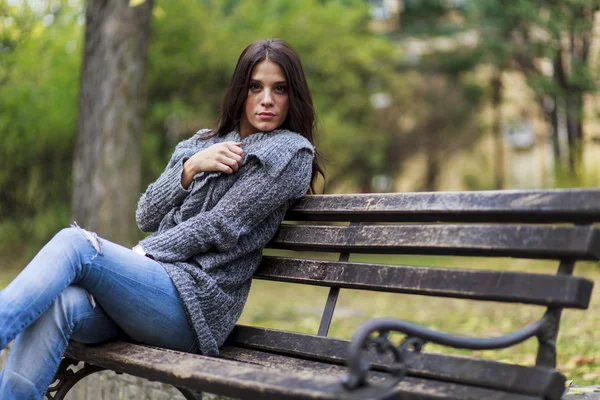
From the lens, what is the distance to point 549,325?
7.32 ft

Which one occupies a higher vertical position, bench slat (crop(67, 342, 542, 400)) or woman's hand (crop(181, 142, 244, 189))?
woman's hand (crop(181, 142, 244, 189))

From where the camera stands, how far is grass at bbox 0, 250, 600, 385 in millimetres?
5105

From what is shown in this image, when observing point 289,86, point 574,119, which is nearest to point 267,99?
point 289,86

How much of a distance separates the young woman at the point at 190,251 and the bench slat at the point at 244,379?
0.18 meters

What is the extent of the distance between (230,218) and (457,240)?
864mm

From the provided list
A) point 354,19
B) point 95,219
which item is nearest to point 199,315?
point 95,219

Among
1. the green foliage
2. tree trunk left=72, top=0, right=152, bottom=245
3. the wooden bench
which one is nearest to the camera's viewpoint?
the wooden bench

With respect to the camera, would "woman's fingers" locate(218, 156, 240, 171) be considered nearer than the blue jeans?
No

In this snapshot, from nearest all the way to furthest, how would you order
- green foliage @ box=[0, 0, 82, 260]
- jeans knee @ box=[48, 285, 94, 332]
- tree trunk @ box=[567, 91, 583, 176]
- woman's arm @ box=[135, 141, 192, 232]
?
1. jeans knee @ box=[48, 285, 94, 332]
2. woman's arm @ box=[135, 141, 192, 232]
3. green foliage @ box=[0, 0, 82, 260]
4. tree trunk @ box=[567, 91, 583, 176]

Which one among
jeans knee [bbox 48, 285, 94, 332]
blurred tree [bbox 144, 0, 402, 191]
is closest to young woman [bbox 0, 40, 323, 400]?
jeans knee [bbox 48, 285, 94, 332]

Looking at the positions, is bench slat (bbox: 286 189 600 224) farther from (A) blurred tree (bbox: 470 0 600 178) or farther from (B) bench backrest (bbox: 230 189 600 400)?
(A) blurred tree (bbox: 470 0 600 178)

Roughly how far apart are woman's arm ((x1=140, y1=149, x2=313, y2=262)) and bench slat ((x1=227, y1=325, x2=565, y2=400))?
18.9 inches

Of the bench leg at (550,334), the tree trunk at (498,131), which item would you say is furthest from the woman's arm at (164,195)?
the tree trunk at (498,131)

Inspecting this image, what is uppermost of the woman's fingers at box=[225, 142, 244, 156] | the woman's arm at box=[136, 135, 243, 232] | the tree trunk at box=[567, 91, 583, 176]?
the woman's fingers at box=[225, 142, 244, 156]
